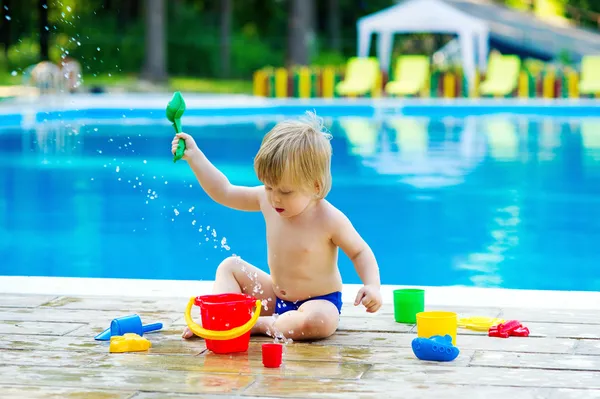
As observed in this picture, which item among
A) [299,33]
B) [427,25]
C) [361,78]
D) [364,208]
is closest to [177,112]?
[364,208]

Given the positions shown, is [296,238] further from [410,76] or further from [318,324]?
[410,76]

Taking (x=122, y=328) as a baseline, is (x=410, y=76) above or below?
above

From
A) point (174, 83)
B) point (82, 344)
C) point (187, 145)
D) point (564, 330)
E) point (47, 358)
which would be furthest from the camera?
point (174, 83)

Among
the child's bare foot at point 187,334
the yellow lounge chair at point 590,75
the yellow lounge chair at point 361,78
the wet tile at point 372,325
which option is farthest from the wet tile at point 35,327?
the yellow lounge chair at point 590,75

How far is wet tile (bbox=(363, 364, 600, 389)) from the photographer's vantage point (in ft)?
9.57

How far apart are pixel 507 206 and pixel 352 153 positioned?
4377 mm

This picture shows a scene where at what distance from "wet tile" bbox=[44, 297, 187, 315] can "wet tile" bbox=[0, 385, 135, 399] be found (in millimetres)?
1107

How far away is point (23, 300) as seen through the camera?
4.15m

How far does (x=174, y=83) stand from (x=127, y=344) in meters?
27.1

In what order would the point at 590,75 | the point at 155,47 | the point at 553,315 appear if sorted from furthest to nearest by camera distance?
the point at 155,47
the point at 590,75
the point at 553,315

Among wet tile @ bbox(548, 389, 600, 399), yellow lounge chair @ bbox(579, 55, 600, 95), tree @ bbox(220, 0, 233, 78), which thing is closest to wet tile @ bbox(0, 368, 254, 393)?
wet tile @ bbox(548, 389, 600, 399)

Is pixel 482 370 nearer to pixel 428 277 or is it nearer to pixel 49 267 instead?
pixel 428 277

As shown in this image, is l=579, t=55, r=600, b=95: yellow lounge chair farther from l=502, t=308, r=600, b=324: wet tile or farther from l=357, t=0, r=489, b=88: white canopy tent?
l=502, t=308, r=600, b=324: wet tile

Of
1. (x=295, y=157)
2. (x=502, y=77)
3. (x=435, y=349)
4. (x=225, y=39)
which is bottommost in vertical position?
(x=435, y=349)
